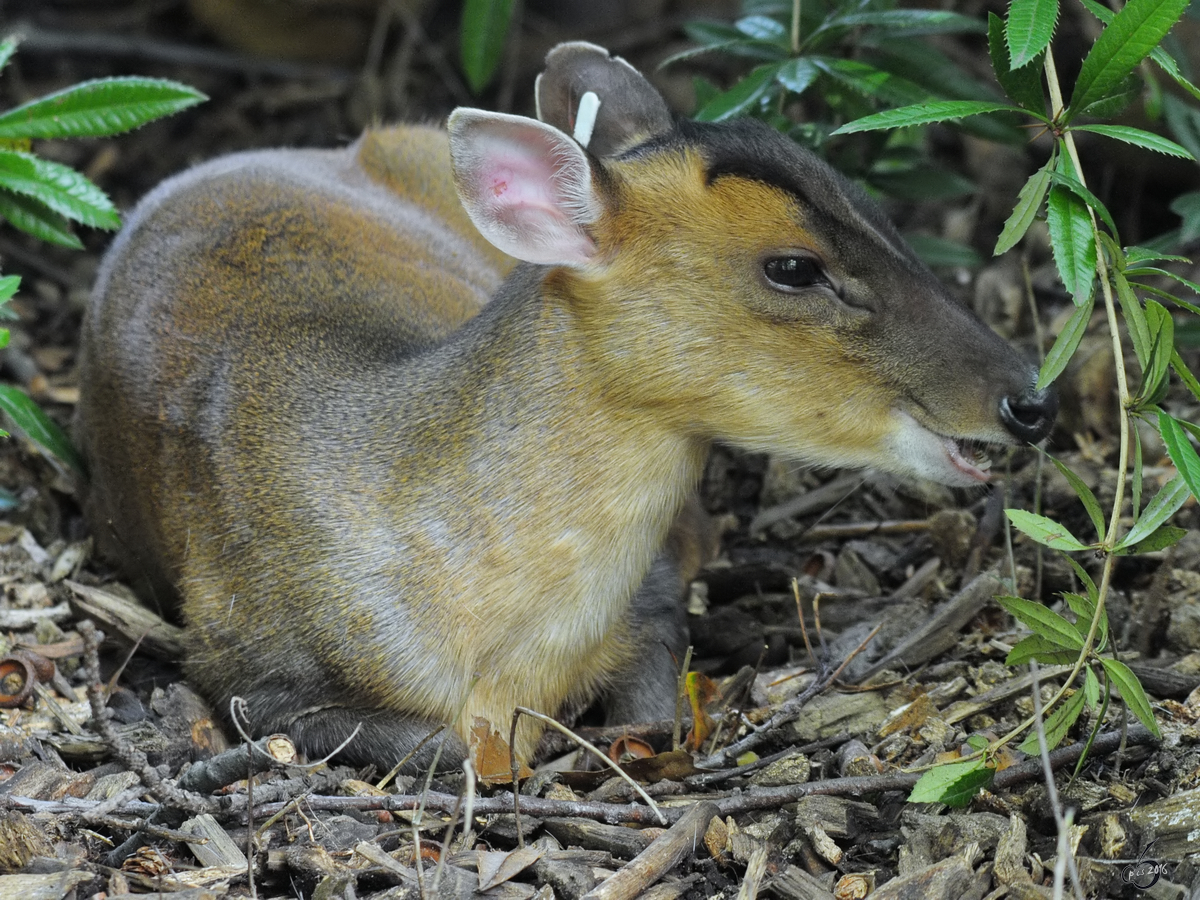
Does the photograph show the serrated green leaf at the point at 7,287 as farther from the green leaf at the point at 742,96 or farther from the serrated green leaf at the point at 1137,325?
the serrated green leaf at the point at 1137,325

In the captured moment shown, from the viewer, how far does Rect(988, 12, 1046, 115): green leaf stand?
4312mm

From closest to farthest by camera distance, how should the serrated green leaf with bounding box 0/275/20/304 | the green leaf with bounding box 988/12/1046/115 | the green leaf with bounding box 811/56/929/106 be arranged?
1. the green leaf with bounding box 988/12/1046/115
2. the serrated green leaf with bounding box 0/275/20/304
3. the green leaf with bounding box 811/56/929/106

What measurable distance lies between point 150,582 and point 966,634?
3368 millimetres

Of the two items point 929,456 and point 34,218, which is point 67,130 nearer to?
point 34,218

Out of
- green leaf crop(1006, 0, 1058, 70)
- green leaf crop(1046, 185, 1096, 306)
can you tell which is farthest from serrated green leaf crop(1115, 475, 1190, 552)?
green leaf crop(1006, 0, 1058, 70)

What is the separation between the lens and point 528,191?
15.0 feet

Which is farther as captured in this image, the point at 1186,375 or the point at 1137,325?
the point at 1186,375

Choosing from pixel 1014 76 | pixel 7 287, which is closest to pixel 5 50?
pixel 7 287

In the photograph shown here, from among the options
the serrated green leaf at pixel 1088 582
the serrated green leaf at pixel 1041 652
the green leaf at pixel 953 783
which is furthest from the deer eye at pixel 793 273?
the green leaf at pixel 953 783

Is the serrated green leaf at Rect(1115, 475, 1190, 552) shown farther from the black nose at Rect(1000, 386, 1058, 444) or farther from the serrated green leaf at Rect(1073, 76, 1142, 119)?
the serrated green leaf at Rect(1073, 76, 1142, 119)

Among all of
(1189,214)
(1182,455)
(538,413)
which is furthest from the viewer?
(1189,214)

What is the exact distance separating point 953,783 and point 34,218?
4.37 m

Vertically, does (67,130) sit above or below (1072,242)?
below

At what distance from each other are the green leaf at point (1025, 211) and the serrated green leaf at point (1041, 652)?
111 centimetres
